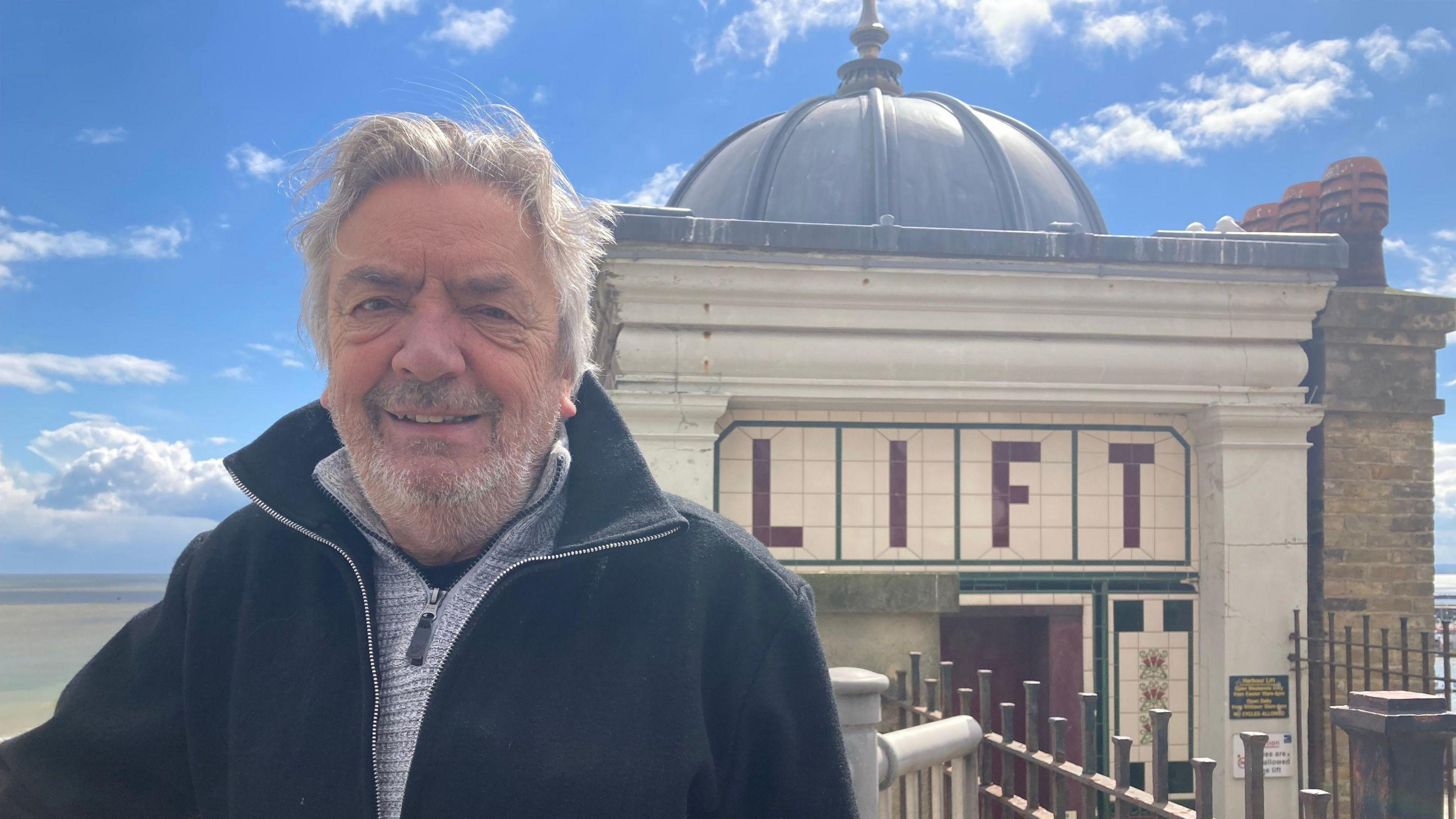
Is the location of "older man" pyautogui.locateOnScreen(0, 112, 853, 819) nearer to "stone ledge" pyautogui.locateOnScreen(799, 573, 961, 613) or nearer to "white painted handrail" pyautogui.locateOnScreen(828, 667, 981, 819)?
"white painted handrail" pyautogui.locateOnScreen(828, 667, 981, 819)

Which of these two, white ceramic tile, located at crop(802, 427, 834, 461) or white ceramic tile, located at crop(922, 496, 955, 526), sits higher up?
white ceramic tile, located at crop(802, 427, 834, 461)

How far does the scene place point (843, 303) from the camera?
5656mm

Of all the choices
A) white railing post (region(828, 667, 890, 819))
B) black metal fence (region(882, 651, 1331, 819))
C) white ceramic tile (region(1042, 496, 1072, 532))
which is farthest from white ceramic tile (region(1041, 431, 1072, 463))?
white railing post (region(828, 667, 890, 819))

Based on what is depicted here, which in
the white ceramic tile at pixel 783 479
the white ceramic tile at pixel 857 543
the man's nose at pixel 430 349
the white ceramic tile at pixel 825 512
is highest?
the man's nose at pixel 430 349

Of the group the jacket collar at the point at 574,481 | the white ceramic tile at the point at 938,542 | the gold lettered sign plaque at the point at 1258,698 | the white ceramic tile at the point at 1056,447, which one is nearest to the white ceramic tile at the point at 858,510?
the white ceramic tile at the point at 938,542

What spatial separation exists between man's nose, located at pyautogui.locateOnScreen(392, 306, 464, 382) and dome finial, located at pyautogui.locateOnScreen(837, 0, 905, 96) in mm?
8812

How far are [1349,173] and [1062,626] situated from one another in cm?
373

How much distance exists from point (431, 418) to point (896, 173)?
6910 mm

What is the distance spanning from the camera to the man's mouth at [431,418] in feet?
5.34

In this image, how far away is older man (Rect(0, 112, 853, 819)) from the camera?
1.49m

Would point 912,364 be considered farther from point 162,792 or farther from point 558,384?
point 162,792

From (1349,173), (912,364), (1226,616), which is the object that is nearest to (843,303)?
(912,364)

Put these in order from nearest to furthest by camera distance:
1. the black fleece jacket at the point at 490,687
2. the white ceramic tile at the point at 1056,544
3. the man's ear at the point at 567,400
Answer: the black fleece jacket at the point at 490,687
the man's ear at the point at 567,400
the white ceramic tile at the point at 1056,544

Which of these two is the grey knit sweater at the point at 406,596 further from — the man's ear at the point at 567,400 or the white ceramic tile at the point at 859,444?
the white ceramic tile at the point at 859,444
